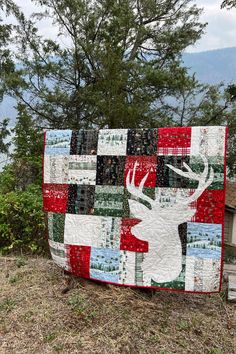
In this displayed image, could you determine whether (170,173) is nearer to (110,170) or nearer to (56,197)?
(110,170)

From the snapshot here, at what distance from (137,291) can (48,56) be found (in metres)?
8.74

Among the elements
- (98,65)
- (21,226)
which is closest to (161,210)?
(21,226)

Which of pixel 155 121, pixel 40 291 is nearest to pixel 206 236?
pixel 40 291

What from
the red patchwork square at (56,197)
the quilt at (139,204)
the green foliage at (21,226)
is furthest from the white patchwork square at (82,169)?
the green foliage at (21,226)

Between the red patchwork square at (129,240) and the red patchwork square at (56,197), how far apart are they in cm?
54

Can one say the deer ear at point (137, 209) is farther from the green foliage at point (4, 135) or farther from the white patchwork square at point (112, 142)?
the green foliage at point (4, 135)

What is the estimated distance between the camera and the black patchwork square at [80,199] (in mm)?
3012

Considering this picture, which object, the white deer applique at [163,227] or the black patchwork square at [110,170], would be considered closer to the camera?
the white deer applique at [163,227]

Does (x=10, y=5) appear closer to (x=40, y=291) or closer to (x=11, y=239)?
(x=11, y=239)

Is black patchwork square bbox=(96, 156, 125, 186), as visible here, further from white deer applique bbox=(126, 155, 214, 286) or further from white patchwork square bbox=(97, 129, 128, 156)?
white deer applique bbox=(126, 155, 214, 286)

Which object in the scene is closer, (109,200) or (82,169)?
(109,200)

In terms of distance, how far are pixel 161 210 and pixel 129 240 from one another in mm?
329

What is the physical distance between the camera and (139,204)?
283 centimetres

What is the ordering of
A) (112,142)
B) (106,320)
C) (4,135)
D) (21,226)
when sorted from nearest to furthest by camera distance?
(106,320) → (112,142) → (21,226) → (4,135)
